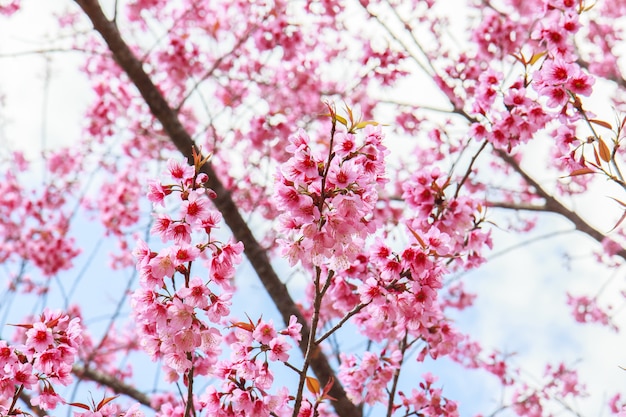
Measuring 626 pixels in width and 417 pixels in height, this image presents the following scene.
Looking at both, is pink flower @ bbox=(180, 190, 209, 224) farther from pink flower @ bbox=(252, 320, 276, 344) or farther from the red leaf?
the red leaf

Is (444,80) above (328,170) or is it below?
above

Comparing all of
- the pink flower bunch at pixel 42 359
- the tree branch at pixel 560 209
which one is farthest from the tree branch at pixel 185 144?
the tree branch at pixel 560 209

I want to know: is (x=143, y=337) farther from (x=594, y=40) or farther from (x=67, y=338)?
(x=594, y=40)

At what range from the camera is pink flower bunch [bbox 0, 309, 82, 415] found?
1.97 meters

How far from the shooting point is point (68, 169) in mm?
7582

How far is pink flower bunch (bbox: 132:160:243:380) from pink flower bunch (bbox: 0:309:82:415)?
0.37 m

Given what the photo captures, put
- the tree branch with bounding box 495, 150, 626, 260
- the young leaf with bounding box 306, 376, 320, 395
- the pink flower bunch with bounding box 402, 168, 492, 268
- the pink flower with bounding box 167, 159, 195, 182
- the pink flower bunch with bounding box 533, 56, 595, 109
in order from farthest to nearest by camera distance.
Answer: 1. the tree branch with bounding box 495, 150, 626, 260
2. the pink flower bunch with bounding box 402, 168, 492, 268
3. the pink flower bunch with bounding box 533, 56, 595, 109
4. the young leaf with bounding box 306, 376, 320, 395
5. the pink flower with bounding box 167, 159, 195, 182

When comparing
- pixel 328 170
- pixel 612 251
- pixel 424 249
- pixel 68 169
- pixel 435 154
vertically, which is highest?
pixel 68 169

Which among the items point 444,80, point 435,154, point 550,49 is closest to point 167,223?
point 550,49

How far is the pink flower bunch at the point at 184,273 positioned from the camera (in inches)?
72.6

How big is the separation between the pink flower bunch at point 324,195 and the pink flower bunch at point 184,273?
0.25 meters

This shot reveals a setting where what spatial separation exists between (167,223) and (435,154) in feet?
13.1

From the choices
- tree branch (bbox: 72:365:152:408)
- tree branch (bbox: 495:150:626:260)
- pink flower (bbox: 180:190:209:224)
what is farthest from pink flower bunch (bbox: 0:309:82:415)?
tree branch (bbox: 495:150:626:260)

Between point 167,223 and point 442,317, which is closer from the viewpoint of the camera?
point 167,223
